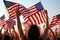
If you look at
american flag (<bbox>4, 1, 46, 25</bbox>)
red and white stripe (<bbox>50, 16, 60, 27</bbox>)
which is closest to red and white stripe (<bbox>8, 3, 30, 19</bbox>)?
american flag (<bbox>4, 1, 46, 25</bbox>)

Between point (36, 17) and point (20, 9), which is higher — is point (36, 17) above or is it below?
below

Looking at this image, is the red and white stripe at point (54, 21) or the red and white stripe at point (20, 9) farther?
the red and white stripe at point (54, 21)

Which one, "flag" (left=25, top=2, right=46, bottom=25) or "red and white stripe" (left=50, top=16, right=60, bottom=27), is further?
"red and white stripe" (left=50, top=16, right=60, bottom=27)

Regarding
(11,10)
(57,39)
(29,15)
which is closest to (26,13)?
(29,15)

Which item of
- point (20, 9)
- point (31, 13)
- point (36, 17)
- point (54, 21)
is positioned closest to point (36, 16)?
point (36, 17)

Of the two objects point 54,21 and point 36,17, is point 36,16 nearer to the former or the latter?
point 36,17

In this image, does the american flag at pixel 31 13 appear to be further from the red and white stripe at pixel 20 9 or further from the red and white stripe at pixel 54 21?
the red and white stripe at pixel 54 21

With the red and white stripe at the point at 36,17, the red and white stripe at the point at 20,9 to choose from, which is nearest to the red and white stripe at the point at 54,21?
the red and white stripe at the point at 36,17

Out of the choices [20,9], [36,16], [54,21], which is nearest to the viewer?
[20,9]

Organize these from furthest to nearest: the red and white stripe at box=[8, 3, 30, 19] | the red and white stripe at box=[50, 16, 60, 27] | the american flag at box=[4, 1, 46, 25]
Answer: the red and white stripe at box=[50, 16, 60, 27] < the american flag at box=[4, 1, 46, 25] < the red and white stripe at box=[8, 3, 30, 19]

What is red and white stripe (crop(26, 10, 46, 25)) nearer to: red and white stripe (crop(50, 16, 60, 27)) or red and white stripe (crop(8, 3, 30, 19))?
red and white stripe (crop(8, 3, 30, 19))

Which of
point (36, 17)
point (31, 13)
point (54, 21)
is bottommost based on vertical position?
point (54, 21)

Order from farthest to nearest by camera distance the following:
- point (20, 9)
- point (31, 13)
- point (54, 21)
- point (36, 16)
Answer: point (54, 21) → point (31, 13) → point (36, 16) → point (20, 9)

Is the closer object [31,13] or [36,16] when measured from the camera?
[36,16]
